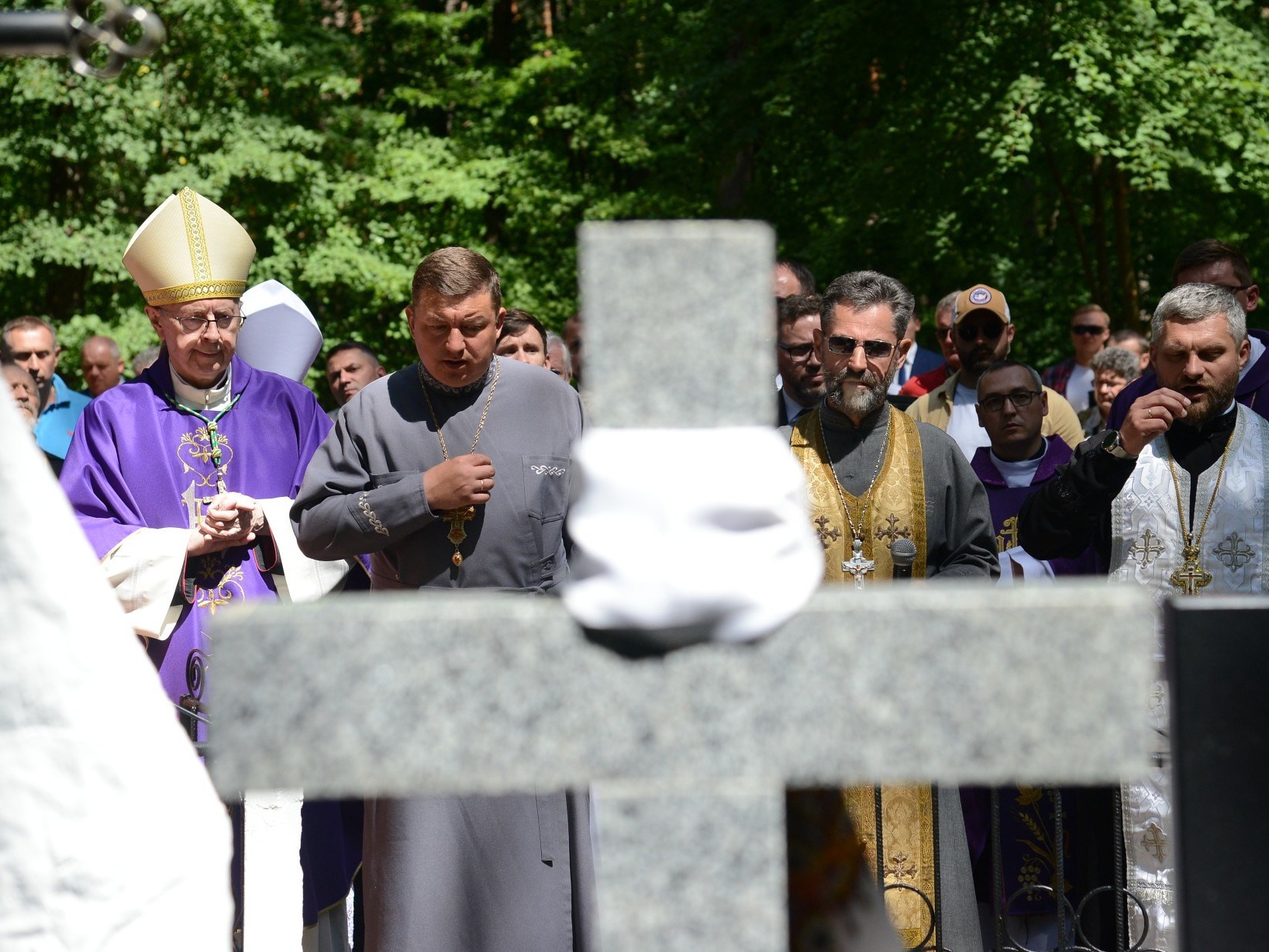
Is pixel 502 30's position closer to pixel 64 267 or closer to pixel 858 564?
pixel 64 267

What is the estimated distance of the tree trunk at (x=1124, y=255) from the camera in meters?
12.7

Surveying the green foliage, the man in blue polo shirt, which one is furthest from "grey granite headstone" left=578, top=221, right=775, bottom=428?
the green foliage

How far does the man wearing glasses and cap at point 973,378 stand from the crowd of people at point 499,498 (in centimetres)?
95

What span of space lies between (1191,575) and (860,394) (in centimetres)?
111

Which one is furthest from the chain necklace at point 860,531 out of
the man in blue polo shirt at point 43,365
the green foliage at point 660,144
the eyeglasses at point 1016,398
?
the green foliage at point 660,144

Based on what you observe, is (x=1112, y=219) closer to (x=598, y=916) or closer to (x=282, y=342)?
(x=282, y=342)

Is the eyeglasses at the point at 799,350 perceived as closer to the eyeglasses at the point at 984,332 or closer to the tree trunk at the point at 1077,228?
the eyeglasses at the point at 984,332

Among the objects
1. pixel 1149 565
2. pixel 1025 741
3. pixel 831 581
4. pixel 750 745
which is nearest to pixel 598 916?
pixel 750 745

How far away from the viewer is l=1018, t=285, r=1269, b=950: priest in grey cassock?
13.6ft

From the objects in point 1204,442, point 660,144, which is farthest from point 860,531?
point 660,144

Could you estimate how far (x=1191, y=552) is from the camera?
4.40 metres

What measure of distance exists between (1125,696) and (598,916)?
0.55 meters

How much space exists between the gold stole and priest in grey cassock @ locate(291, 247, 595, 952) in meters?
0.80

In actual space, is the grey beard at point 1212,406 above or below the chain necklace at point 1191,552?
above
